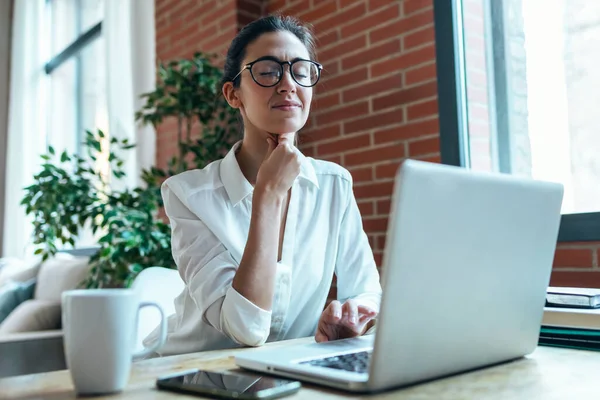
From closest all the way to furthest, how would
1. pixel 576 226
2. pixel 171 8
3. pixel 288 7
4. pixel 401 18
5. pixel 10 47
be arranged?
pixel 576 226
pixel 401 18
pixel 288 7
pixel 171 8
pixel 10 47

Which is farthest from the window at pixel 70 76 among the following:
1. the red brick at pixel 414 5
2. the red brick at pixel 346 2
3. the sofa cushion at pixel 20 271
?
the red brick at pixel 414 5

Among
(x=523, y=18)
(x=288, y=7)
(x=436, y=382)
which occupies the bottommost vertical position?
(x=436, y=382)

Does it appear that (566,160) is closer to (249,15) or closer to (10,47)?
(249,15)

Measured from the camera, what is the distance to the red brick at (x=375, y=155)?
2.21m

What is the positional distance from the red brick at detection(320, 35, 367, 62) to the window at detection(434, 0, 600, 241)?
14.9 inches

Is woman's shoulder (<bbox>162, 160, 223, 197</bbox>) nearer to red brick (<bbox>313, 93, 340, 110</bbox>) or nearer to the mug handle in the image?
the mug handle

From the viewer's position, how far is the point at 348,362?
2.28 feet

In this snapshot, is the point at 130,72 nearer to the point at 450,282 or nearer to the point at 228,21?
the point at 228,21

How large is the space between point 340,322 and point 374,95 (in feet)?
4.97

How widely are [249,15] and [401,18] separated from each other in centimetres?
93

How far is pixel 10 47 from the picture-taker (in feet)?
18.1

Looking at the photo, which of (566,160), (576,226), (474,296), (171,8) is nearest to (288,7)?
(171,8)

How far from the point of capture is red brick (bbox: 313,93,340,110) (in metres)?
2.50

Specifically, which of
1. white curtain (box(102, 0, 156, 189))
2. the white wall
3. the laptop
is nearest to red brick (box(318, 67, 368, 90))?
white curtain (box(102, 0, 156, 189))
